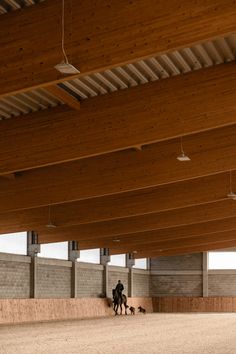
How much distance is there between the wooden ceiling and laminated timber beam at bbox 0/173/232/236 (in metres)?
0.04

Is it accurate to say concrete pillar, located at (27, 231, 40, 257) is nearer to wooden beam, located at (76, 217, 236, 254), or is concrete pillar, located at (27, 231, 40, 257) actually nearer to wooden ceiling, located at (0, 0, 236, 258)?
wooden ceiling, located at (0, 0, 236, 258)

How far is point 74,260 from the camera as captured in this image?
33750 mm

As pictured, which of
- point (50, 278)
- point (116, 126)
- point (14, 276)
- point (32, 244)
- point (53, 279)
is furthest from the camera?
point (53, 279)

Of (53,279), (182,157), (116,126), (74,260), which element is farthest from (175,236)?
(116,126)

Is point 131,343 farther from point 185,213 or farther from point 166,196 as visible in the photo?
point 185,213

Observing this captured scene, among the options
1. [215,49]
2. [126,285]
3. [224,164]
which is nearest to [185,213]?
[224,164]

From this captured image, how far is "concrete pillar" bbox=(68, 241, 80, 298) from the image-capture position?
110 feet

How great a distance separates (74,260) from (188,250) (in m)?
10.4

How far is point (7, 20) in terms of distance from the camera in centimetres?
1184

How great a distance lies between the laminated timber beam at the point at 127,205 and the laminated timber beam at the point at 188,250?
1406 centimetres

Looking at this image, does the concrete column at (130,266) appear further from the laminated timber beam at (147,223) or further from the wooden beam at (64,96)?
the wooden beam at (64,96)

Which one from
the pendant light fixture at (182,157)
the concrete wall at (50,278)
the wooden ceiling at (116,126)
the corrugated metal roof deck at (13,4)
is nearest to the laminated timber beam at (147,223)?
the wooden ceiling at (116,126)

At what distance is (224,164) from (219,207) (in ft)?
32.6

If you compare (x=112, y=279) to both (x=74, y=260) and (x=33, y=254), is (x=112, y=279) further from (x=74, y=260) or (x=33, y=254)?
(x=33, y=254)
